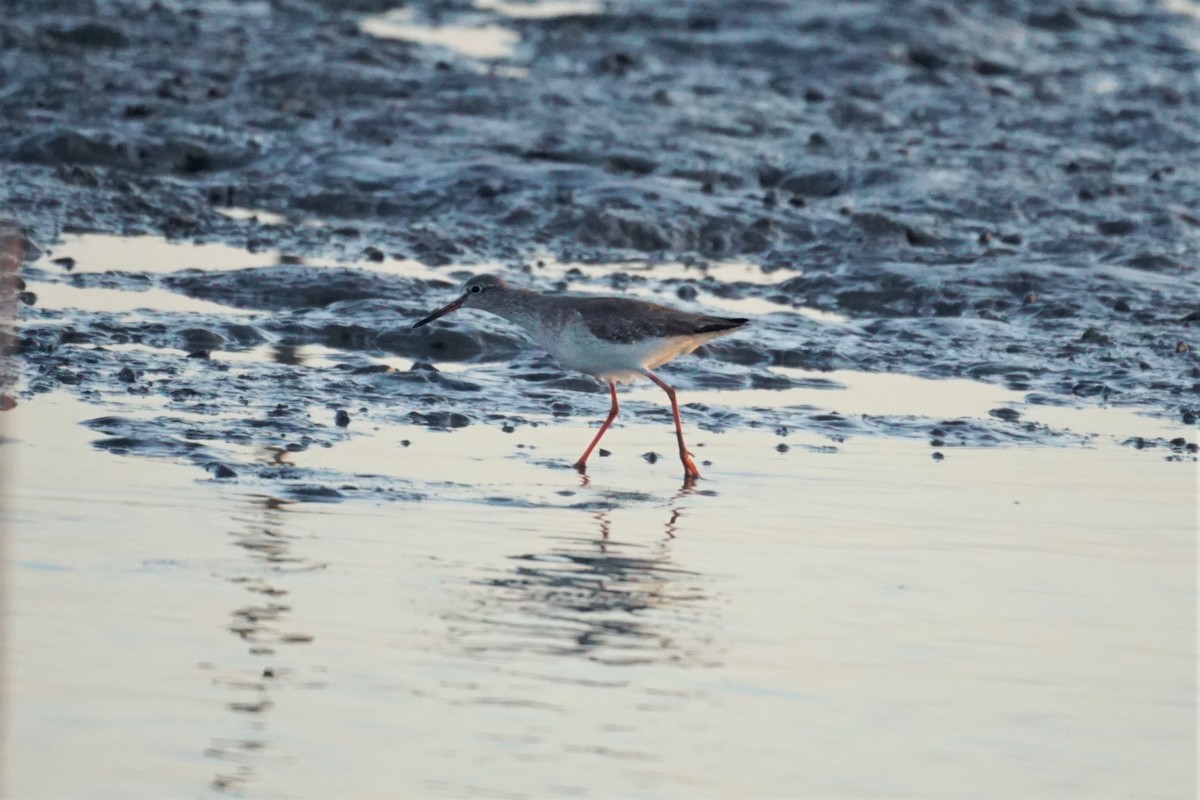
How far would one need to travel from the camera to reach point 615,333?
9773mm

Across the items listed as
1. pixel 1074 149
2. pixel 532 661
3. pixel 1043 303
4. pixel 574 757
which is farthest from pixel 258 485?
pixel 1074 149

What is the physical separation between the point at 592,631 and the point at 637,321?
3.65 metres

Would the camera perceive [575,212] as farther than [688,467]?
Yes

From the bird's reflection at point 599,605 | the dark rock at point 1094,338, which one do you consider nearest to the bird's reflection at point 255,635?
the bird's reflection at point 599,605

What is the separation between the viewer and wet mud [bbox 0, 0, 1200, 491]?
10.5 meters

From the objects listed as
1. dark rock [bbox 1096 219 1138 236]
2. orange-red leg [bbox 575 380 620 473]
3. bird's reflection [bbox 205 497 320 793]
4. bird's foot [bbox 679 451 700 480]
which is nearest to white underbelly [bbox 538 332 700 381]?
orange-red leg [bbox 575 380 620 473]

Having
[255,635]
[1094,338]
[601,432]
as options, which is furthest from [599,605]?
[1094,338]

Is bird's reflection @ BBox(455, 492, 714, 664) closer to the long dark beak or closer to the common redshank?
the common redshank

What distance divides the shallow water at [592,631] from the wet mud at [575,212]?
74cm

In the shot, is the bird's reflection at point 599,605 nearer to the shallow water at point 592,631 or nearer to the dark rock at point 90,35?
the shallow water at point 592,631

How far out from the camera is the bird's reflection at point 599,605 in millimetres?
Answer: 6172

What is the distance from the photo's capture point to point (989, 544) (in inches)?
308

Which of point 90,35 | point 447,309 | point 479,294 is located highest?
point 90,35

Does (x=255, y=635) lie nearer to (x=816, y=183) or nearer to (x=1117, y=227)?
(x=1117, y=227)
